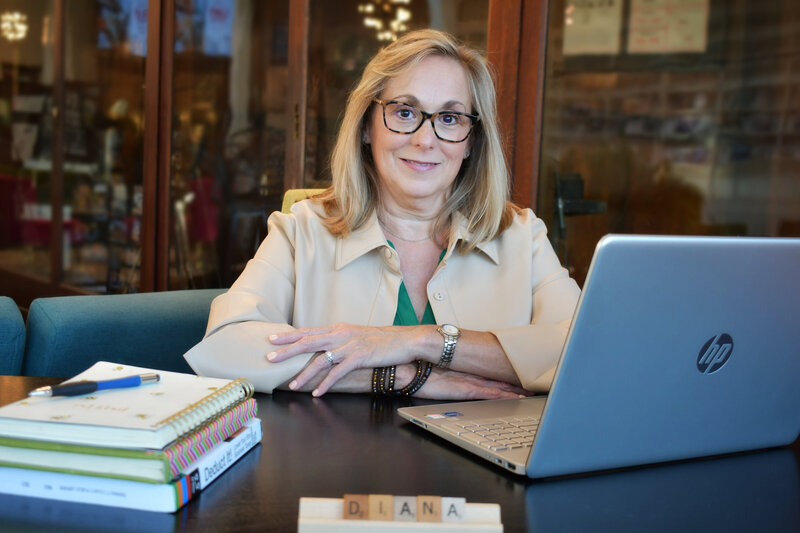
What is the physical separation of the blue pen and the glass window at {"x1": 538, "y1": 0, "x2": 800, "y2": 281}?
6.56ft

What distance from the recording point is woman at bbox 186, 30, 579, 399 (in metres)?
1.65

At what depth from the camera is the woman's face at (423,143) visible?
67.6 inches

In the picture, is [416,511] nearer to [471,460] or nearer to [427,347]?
[471,460]

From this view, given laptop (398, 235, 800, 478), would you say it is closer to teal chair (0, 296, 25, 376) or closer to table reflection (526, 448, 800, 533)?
table reflection (526, 448, 800, 533)

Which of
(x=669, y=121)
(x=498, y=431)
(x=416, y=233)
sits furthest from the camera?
(x=669, y=121)

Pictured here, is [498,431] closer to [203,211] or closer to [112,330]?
[112,330]

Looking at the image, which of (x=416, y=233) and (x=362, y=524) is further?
(x=416, y=233)

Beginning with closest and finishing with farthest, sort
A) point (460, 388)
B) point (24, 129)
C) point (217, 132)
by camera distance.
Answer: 1. point (460, 388)
2. point (217, 132)
3. point (24, 129)

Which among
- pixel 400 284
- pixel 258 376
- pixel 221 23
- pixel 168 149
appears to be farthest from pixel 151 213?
pixel 258 376

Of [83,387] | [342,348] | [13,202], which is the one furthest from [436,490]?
[13,202]

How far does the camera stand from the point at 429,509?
0.67 m

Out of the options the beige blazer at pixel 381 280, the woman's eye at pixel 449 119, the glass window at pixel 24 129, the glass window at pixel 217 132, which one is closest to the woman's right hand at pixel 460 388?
the beige blazer at pixel 381 280

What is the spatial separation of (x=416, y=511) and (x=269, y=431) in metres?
0.43

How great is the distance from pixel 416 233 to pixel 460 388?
0.55 meters
